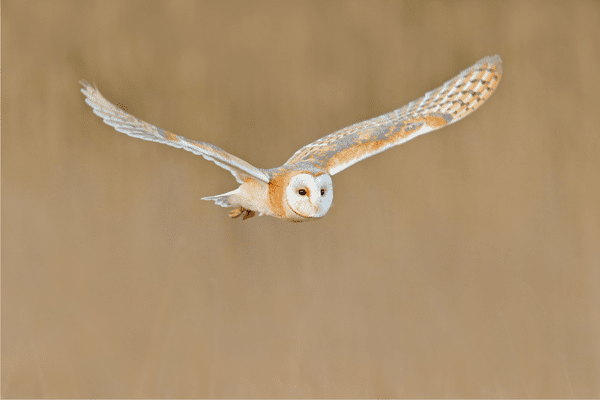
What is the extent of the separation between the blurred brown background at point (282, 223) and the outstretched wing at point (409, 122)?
367mm

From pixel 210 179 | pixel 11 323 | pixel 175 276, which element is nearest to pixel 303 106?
pixel 210 179

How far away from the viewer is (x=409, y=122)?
1.64 m

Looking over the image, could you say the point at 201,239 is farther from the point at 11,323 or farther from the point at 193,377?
the point at 11,323

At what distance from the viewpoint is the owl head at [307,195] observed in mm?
1310

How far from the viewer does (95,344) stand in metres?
1.97

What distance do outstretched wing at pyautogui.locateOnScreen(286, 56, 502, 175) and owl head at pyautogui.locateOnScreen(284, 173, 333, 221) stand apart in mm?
175

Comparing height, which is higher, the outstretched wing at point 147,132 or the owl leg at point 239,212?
the outstretched wing at point 147,132

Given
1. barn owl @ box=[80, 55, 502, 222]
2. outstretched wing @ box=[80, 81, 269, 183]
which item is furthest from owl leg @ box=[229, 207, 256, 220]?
outstretched wing @ box=[80, 81, 269, 183]

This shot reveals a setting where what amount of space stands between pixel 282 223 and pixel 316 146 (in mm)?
481

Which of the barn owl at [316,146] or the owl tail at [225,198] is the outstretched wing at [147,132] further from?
the owl tail at [225,198]

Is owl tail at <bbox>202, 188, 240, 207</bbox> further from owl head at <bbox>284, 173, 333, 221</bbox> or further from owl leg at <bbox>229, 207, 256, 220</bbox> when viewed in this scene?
owl head at <bbox>284, 173, 333, 221</bbox>

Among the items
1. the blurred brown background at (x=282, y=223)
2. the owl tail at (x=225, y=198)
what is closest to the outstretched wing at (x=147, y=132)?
the owl tail at (x=225, y=198)

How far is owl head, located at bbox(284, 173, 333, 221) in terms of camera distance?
131 cm

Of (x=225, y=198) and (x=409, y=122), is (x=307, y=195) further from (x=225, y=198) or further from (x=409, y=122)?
(x=409, y=122)
